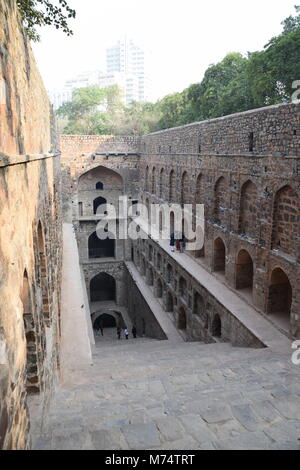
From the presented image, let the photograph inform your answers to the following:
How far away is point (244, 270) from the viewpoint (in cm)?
1050

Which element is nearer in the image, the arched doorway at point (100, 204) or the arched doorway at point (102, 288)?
the arched doorway at point (100, 204)

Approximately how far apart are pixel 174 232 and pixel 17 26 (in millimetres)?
12375

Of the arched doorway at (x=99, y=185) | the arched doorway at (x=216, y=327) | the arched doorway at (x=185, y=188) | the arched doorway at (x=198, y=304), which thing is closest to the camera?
the arched doorway at (x=216, y=327)

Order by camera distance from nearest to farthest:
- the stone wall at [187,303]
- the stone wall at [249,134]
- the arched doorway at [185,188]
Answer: the stone wall at [249,134]
the stone wall at [187,303]
the arched doorway at [185,188]

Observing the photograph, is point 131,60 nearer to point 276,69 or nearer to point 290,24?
point 290,24

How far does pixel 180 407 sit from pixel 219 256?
7.76 metres

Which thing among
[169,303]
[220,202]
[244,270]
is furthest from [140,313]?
[244,270]

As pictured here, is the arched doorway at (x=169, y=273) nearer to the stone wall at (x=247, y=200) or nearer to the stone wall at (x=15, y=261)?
the stone wall at (x=247, y=200)

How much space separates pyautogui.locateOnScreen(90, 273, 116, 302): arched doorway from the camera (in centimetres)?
2348

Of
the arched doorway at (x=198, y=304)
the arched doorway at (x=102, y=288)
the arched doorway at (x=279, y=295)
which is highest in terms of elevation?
the arched doorway at (x=279, y=295)

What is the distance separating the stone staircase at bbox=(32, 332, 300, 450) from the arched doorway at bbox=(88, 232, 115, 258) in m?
16.4

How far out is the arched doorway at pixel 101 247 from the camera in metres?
23.4

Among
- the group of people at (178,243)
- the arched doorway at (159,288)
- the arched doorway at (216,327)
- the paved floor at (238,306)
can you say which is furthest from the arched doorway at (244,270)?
the arched doorway at (159,288)

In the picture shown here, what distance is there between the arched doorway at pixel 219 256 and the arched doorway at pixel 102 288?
39.7 ft
